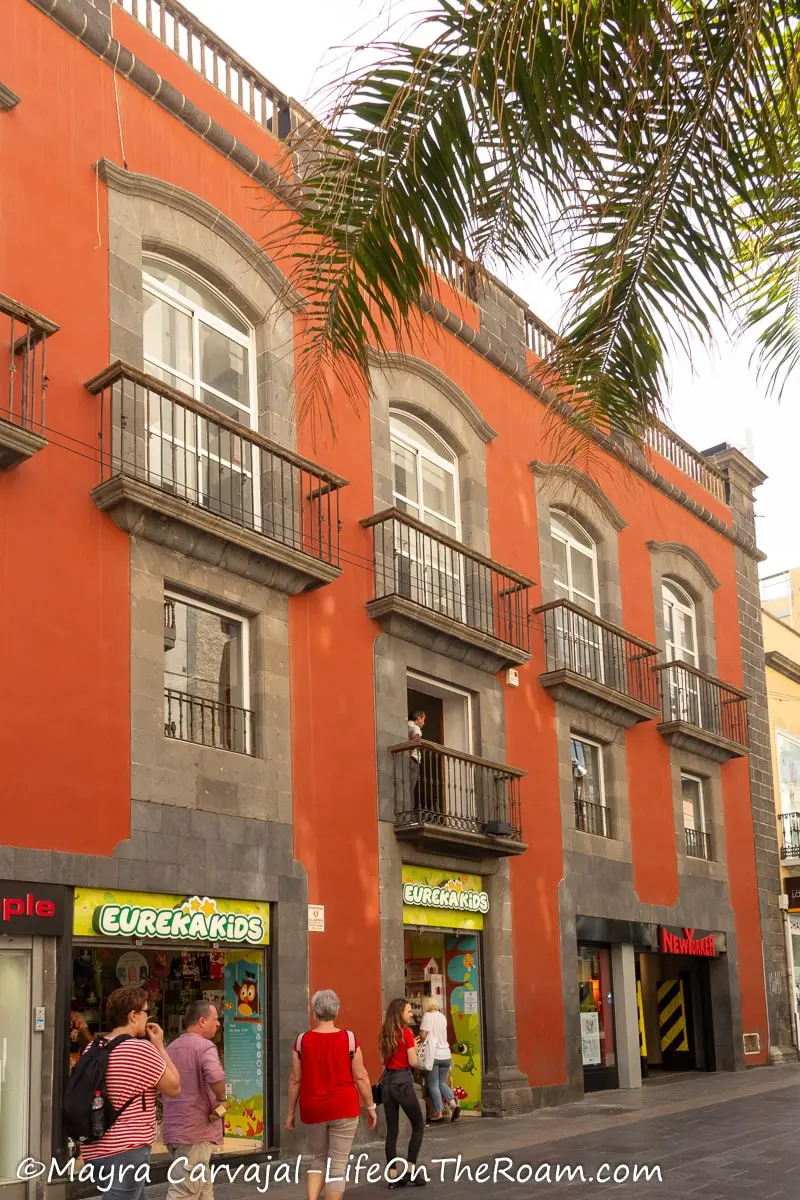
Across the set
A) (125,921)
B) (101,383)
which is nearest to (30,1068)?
(125,921)

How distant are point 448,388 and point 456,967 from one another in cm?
780

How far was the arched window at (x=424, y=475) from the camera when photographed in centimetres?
1805

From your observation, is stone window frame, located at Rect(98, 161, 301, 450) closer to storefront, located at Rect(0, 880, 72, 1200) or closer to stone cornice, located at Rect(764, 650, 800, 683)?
storefront, located at Rect(0, 880, 72, 1200)

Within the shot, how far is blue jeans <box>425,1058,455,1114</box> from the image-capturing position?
1502cm

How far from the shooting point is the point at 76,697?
39.8 ft

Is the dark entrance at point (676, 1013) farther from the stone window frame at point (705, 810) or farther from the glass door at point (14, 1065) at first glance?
the glass door at point (14, 1065)

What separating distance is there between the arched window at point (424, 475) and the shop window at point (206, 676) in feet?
13.3

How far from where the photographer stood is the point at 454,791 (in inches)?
674

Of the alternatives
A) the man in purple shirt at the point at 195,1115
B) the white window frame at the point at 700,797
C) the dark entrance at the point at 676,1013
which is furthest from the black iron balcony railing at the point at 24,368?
the dark entrance at the point at 676,1013

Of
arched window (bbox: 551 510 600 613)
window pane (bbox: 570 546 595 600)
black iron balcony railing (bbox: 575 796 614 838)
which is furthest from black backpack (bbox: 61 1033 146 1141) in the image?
window pane (bbox: 570 546 595 600)

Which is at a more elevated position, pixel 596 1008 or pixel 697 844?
pixel 697 844

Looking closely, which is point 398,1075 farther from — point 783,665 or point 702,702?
point 783,665

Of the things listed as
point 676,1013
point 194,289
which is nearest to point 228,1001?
point 194,289

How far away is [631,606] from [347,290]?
1738 cm
